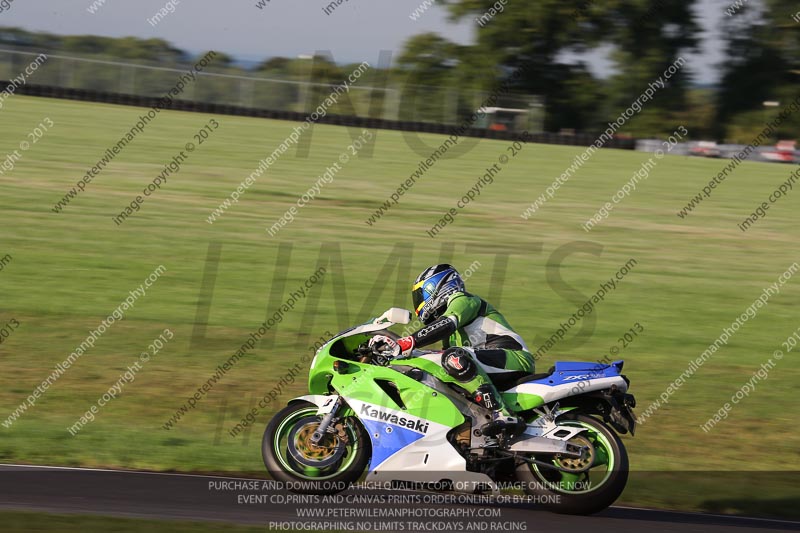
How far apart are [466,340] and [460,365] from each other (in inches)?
21.1

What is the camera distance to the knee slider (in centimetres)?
750

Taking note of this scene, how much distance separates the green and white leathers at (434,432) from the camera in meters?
7.39

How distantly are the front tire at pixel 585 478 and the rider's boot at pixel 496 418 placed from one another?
318mm

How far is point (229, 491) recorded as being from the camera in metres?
7.84

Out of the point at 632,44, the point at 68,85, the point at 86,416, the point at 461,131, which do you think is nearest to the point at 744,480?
the point at 86,416

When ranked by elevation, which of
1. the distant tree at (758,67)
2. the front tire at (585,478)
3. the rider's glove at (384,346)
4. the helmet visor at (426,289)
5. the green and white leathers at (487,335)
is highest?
the helmet visor at (426,289)

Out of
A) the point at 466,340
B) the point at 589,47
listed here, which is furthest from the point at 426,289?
the point at 589,47

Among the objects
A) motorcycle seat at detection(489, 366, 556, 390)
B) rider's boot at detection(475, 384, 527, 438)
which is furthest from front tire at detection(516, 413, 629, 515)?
motorcycle seat at detection(489, 366, 556, 390)

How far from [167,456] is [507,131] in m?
33.6

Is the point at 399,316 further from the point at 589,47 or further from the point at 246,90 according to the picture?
the point at 589,47

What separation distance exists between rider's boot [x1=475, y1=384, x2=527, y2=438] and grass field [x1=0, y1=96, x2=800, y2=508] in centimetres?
186

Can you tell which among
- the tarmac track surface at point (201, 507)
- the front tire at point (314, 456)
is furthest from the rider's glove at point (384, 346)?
the tarmac track surface at point (201, 507)

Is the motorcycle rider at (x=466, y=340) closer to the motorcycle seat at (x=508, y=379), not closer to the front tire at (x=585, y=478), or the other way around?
the motorcycle seat at (x=508, y=379)

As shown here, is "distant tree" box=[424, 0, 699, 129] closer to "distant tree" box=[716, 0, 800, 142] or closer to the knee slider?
"distant tree" box=[716, 0, 800, 142]
